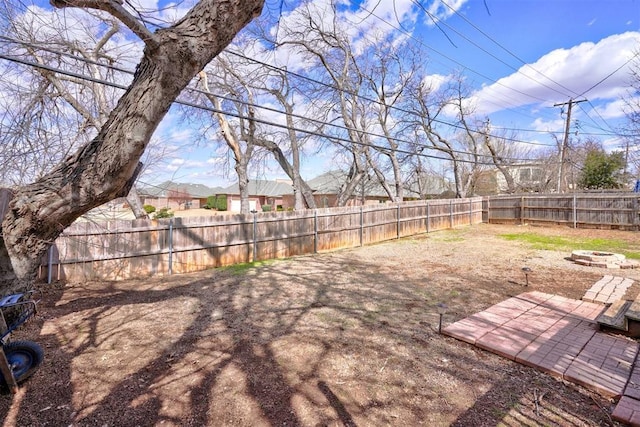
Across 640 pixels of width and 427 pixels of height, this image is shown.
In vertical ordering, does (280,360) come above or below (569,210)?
below

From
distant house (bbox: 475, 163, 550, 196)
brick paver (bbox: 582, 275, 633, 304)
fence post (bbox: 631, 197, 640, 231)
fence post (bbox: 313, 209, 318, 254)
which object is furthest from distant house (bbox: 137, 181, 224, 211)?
distant house (bbox: 475, 163, 550, 196)

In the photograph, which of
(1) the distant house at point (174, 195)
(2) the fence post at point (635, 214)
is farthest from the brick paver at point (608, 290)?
(2) the fence post at point (635, 214)

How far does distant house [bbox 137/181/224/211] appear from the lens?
5344mm

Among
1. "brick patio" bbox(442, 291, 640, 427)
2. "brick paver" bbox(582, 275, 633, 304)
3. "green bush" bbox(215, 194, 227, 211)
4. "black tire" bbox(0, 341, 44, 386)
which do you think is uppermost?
"green bush" bbox(215, 194, 227, 211)

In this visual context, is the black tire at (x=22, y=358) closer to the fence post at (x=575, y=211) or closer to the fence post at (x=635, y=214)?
the fence post at (x=635, y=214)

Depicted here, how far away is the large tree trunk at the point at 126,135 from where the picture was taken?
2.20m

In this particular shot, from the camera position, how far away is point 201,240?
7332 mm

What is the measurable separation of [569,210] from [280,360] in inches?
606

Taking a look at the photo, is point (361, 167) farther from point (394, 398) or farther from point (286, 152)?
point (394, 398)

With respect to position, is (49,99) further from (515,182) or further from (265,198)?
(265,198)

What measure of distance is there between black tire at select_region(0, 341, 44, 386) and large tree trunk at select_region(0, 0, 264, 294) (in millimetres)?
491

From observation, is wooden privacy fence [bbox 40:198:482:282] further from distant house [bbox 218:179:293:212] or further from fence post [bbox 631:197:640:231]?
distant house [bbox 218:179:293:212]

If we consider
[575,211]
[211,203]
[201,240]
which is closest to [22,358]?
[201,240]

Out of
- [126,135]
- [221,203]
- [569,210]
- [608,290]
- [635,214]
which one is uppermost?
[126,135]
